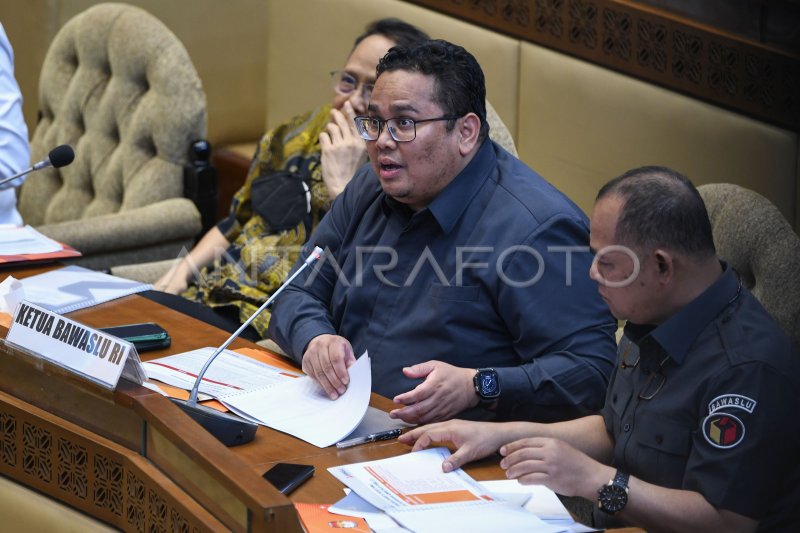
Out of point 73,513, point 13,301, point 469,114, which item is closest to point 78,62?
point 13,301

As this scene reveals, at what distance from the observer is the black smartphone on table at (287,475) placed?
1634 millimetres

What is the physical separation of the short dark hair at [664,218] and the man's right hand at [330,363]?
576mm

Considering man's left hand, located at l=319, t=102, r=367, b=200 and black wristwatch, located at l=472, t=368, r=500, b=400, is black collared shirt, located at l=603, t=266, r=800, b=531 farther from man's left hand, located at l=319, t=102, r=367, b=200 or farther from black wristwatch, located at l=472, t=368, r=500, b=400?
man's left hand, located at l=319, t=102, r=367, b=200

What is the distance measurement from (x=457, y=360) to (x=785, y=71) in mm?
1163

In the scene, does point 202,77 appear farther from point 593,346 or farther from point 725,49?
point 593,346

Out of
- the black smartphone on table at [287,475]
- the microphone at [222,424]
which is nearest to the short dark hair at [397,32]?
the microphone at [222,424]

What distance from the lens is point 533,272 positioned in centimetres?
214

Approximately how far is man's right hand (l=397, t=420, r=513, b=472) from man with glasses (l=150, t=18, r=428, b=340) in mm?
1164

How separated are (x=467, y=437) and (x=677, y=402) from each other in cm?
32

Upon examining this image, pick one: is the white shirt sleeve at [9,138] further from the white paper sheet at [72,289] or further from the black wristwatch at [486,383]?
the black wristwatch at [486,383]

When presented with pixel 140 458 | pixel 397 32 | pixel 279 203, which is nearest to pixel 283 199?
pixel 279 203

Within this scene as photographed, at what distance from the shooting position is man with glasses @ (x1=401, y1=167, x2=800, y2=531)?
1603 millimetres

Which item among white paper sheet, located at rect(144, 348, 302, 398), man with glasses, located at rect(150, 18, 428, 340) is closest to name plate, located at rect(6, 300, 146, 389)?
white paper sheet, located at rect(144, 348, 302, 398)

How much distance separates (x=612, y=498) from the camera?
64.0 inches
